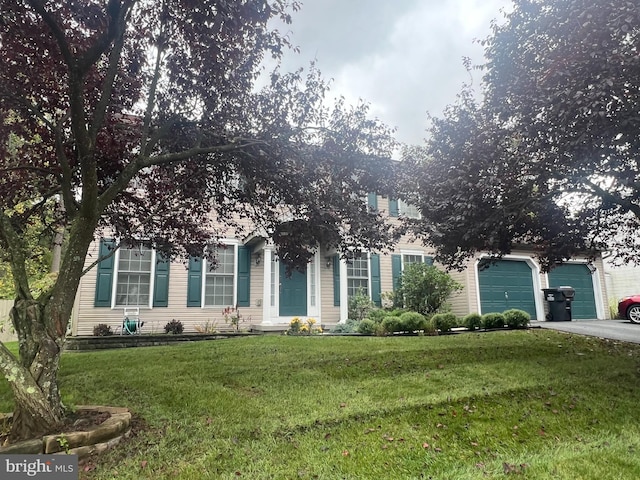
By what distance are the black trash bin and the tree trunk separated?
15.5m

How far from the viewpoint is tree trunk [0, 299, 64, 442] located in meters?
3.63

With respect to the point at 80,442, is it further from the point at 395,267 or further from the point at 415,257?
the point at 415,257

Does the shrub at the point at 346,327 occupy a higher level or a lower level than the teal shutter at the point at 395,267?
lower

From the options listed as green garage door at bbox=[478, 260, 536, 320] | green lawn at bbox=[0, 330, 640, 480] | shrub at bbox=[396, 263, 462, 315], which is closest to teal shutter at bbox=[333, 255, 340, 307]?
shrub at bbox=[396, 263, 462, 315]

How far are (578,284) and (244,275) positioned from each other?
43.1 ft

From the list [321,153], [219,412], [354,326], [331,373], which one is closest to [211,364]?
[331,373]

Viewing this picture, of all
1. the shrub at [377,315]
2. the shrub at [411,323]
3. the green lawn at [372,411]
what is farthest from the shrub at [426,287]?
the green lawn at [372,411]

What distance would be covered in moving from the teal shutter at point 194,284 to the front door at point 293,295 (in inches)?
91.9

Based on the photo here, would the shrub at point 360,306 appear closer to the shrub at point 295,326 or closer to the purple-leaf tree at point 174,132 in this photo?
the shrub at point 295,326

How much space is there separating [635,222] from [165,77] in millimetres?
8928

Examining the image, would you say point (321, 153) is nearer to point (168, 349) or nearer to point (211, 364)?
point (211, 364)

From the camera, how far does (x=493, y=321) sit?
37.1 ft

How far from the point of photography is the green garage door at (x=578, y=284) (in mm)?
16438

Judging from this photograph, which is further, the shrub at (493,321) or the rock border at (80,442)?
the shrub at (493,321)
